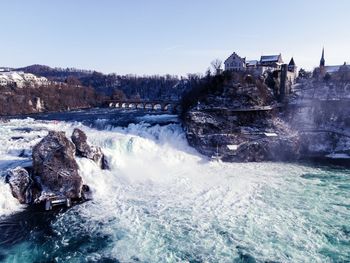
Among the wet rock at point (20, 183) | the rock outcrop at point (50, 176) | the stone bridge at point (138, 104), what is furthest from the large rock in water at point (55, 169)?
the stone bridge at point (138, 104)

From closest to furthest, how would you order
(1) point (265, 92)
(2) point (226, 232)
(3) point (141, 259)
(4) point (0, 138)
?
(3) point (141, 259), (2) point (226, 232), (4) point (0, 138), (1) point (265, 92)

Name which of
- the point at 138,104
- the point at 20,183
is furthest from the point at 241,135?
the point at 138,104

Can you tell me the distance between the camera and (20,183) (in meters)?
20.0

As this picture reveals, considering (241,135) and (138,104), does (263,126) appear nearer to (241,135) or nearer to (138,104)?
(241,135)

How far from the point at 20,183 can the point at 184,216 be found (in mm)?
11836

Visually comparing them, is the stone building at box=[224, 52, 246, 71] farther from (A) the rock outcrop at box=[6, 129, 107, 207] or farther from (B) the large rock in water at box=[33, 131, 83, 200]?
(B) the large rock in water at box=[33, 131, 83, 200]

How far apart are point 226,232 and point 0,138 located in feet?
84.6

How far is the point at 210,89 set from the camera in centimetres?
3925

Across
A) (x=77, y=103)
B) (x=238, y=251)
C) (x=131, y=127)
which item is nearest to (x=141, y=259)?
(x=238, y=251)

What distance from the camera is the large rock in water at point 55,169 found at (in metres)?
20.4

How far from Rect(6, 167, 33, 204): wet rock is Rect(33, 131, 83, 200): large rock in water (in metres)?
0.69

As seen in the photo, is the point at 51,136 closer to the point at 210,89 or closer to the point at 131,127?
the point at 131,127

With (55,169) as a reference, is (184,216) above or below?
below

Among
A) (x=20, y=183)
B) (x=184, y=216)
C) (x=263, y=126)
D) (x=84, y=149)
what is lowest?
(x=184, y=216)
